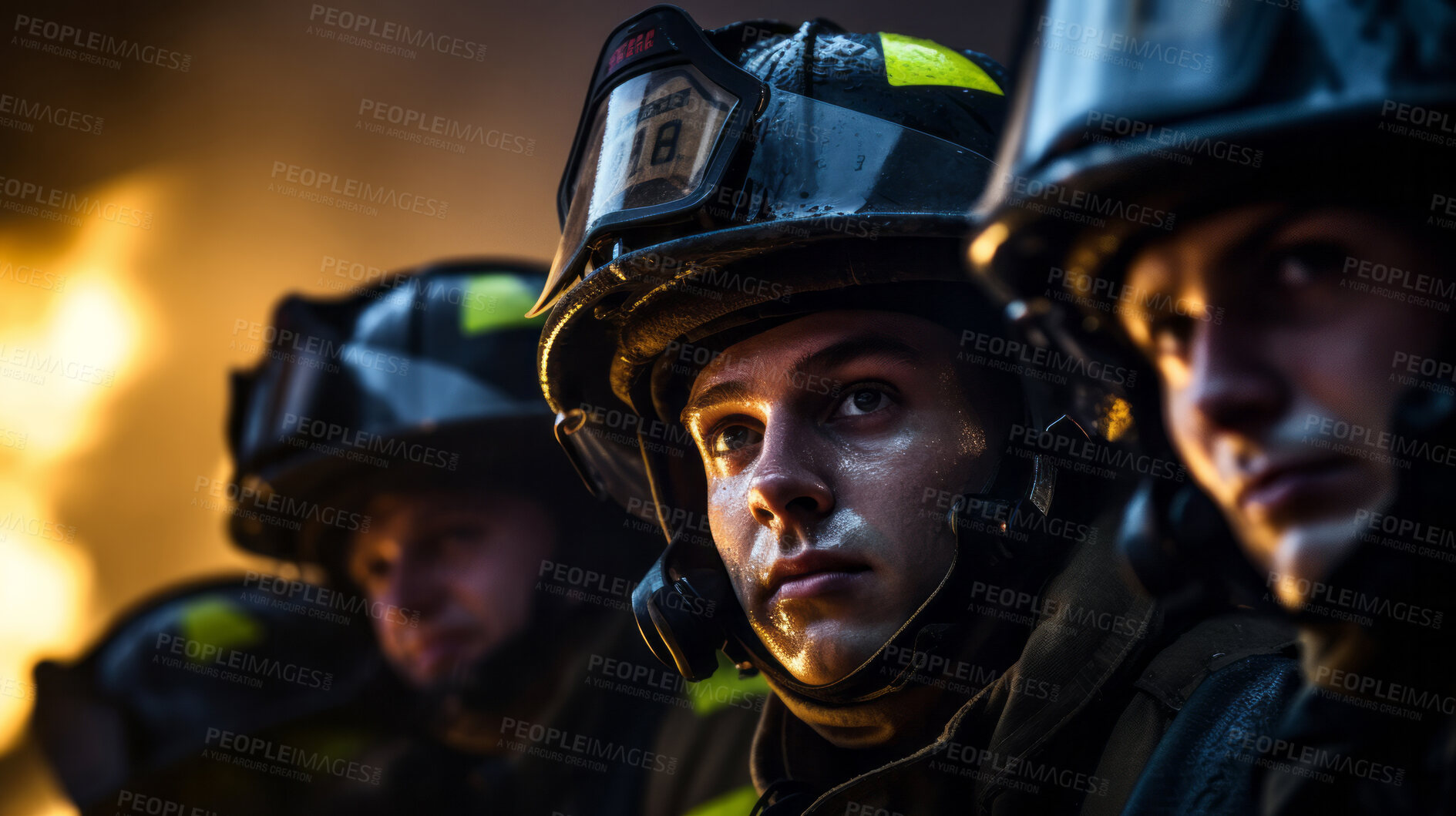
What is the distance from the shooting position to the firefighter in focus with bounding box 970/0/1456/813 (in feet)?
2.36

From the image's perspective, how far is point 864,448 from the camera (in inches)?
60.1

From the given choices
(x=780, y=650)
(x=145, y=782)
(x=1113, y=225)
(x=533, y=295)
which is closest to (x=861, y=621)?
(x=780, y=650)

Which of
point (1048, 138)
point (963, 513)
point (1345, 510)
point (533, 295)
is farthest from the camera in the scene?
point (533, 295)

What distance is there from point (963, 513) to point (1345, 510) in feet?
2.30

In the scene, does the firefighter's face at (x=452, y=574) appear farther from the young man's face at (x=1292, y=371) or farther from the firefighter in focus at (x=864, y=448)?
the young man's face at (x=1292, y=371)

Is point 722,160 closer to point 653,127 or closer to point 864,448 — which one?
point 653,127

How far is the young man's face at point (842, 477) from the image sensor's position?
4.81ft

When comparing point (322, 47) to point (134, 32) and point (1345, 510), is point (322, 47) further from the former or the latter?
point (1345, 510)

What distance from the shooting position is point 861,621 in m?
1.46

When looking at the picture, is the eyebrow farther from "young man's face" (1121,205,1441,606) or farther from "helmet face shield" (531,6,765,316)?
"young man's face" (1121,205,1441,606)

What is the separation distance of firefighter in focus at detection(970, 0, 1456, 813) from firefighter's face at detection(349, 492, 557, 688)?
256 cm

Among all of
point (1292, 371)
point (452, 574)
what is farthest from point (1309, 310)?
point (452, 574)

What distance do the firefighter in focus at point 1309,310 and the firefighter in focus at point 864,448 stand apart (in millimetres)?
352

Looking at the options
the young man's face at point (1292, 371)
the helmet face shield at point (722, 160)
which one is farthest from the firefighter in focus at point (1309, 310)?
the helmet face shield at point (722, 160)
